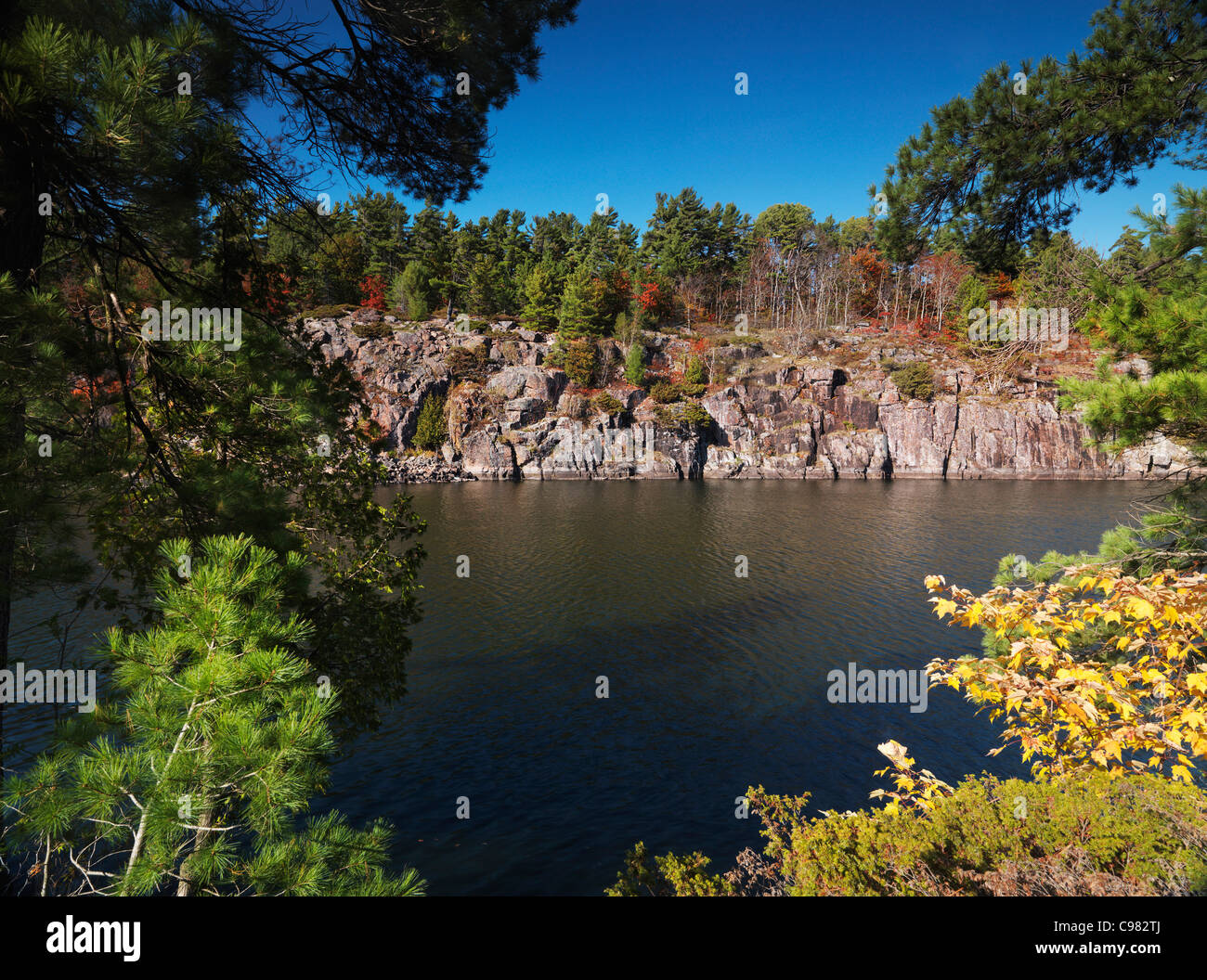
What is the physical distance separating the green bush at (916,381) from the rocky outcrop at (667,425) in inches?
32.5

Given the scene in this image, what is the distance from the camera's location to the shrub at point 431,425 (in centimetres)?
6631

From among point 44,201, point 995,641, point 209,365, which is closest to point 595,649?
point 995,641

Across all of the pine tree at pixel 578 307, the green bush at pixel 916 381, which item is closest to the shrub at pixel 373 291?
the pine tree at pixel 578 307

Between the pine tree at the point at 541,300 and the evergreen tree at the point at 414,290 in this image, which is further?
the pine tree at the point at 541,300

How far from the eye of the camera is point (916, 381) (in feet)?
208

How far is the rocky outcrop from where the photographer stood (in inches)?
2484

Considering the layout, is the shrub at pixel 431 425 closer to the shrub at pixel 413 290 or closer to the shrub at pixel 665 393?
the shrub at pixel 413 290

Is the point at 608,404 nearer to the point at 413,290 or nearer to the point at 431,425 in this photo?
the point at 431,425

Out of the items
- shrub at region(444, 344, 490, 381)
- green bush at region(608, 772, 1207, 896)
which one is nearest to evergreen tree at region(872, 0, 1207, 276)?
green bush at region(608, 772, 1207, 896)

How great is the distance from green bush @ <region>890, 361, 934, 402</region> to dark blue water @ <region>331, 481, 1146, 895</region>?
28104 millimetres

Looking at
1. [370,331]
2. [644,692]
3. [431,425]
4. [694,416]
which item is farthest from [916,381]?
[370,331]

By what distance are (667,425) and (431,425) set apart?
89.3ft

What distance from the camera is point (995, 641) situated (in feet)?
25.9
